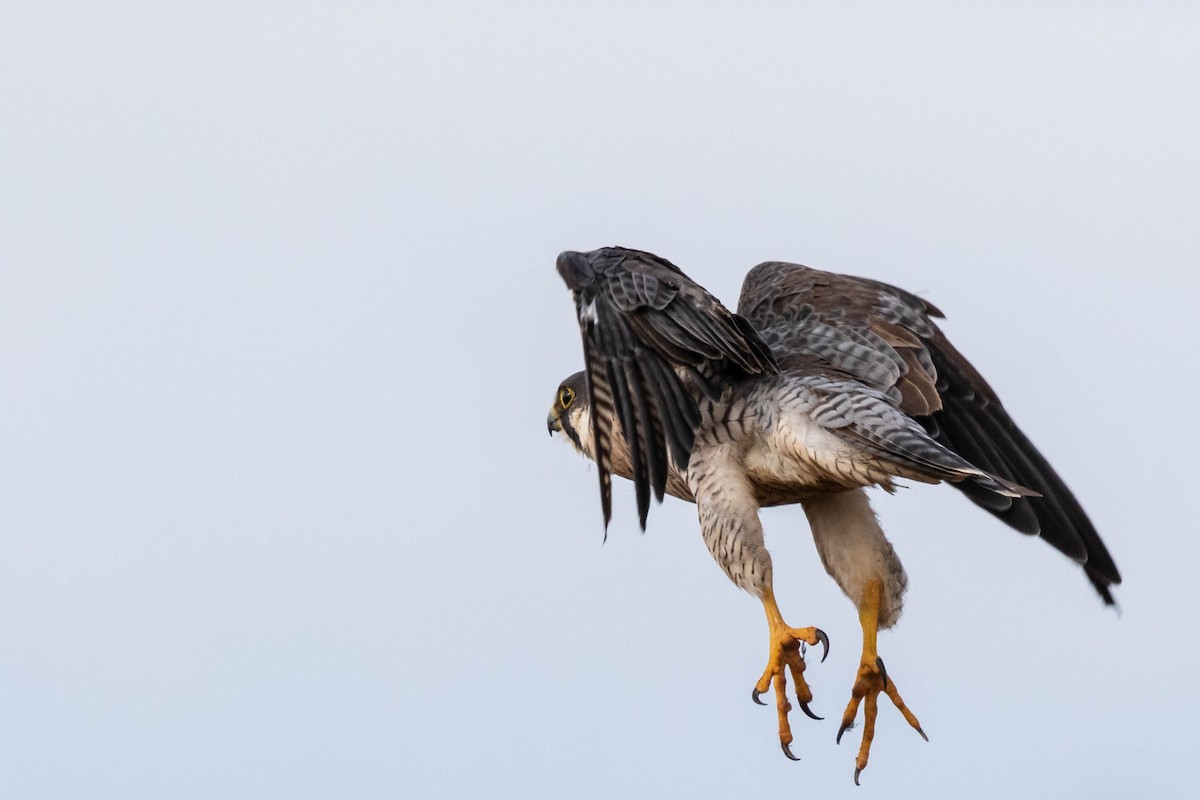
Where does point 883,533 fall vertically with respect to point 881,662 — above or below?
above

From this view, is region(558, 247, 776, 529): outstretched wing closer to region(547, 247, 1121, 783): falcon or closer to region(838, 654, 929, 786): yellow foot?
region(547, 247, 1121, 783): falcon

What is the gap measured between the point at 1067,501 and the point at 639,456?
245cm

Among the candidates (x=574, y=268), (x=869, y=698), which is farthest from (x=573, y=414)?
(x=869, y=698)

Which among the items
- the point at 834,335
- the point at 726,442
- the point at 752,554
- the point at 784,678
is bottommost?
the point at 784,678

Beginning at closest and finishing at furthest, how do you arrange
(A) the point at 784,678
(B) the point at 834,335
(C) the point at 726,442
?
1. (A) the point at 784,678
2. (C) the point at 726,442
3. (B) the point at 834,335

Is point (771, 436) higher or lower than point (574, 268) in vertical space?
lower

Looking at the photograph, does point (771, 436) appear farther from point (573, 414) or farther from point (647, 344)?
point (573, 414)

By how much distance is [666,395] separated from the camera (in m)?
8.46

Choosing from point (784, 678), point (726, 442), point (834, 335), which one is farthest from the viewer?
point (834, 335)

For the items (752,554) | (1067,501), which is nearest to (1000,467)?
(1067,501)

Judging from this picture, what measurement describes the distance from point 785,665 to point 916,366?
6.09 feet

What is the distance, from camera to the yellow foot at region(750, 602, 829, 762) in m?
8.13

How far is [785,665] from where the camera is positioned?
8.23 m

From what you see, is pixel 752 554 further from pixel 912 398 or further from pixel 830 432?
pixel 912 398
